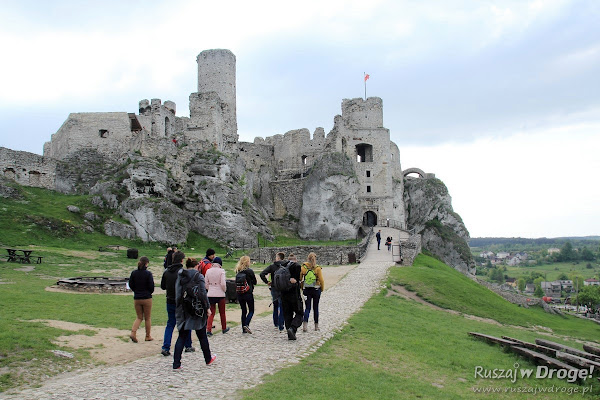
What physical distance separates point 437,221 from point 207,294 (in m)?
50.7

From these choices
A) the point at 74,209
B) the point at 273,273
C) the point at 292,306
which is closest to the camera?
the point at 292,306

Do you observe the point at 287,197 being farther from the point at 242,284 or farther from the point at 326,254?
the point at 242,284

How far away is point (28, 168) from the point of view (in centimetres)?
3328

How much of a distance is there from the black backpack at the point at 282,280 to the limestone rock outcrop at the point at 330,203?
36018mm

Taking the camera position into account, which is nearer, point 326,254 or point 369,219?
point 326,254

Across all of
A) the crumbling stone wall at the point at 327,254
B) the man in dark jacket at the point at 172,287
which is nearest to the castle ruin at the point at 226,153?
the crumbling stone wall at the point at 327,254

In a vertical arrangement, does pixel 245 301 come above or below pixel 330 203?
below

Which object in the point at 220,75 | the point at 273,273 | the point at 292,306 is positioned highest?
the point at 220,75

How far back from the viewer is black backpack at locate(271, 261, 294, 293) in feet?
35.3

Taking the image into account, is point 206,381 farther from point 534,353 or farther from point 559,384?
point 534,353

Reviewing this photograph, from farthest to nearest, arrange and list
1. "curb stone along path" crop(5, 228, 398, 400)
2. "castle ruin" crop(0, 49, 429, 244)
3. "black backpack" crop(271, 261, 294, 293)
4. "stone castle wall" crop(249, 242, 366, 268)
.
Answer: "castle ruin" crop(0, 49, 429, 244), "stone castle wall" crop(249, 242, 366, 268), "black backpack" crop(271, 261, 294, 293), "curb stone along path" crop(5, 228, 398, 400)

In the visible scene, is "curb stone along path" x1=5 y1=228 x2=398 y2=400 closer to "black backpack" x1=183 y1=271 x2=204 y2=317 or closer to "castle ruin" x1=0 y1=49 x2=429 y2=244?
"black backpack" x1=183 y1=271 x2=204 y2=317

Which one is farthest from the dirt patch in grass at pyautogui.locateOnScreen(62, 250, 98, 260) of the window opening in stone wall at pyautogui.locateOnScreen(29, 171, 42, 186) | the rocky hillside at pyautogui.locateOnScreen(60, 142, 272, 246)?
the window opening in stone wall at pyautogui.locateOnScreen(29, 171, 42, 186)

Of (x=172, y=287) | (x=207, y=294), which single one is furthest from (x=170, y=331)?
(x=207, y=294)
